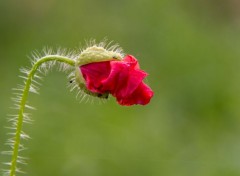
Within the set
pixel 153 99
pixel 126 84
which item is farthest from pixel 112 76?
pixel 153 99

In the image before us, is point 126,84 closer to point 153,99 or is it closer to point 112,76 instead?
point 112,76

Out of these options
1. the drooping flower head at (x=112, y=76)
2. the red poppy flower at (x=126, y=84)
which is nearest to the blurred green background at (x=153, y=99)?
the drooping flower head at (x=112, y=76)

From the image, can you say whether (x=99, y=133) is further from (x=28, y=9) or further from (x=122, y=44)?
(x=28, y=9)

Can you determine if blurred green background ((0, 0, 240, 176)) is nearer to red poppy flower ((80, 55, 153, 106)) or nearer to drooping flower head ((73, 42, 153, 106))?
drooping flower head ((73, 42, 153, 106))

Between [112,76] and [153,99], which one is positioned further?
[153,99]

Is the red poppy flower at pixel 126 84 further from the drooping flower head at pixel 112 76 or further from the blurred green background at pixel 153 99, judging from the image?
the blurred green background at pixel 153 99
